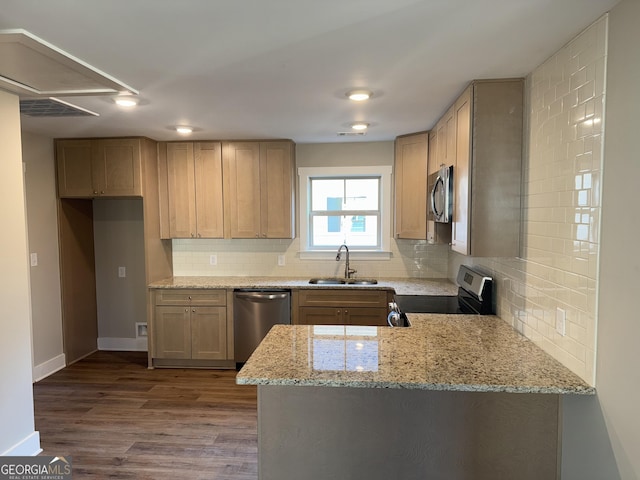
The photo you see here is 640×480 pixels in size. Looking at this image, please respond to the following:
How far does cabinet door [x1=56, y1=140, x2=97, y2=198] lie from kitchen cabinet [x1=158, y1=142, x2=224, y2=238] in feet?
2.16

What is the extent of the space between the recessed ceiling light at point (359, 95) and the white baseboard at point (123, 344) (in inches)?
144

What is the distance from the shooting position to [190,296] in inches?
158

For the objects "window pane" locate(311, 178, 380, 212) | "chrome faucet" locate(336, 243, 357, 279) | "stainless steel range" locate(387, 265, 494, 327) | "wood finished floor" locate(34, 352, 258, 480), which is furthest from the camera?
"window pane" locate(311, 178, 380, 212)

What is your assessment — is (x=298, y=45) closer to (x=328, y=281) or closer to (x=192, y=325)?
(x=328, y=281)

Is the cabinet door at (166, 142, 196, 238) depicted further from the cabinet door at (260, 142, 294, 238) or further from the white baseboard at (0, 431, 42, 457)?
the white baseboard at (0, 431, 42, 457)

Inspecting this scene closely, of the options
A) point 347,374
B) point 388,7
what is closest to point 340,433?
point 347,374

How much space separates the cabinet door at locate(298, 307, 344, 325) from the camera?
388cm

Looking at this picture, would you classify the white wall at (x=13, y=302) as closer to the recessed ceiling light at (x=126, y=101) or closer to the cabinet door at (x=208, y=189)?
the recessed ceiling light at (x=126, y=101)

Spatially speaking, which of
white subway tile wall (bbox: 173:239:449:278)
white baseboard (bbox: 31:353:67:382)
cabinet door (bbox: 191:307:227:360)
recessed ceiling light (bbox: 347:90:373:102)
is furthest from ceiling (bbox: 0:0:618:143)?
white baseboard (bbox: 31:353:67:382)

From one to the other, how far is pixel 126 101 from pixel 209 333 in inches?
91.3

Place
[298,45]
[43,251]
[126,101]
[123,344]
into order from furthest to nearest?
[123,344], [43,251], [126,101], [298,45]

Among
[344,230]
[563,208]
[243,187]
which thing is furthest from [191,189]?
[563,208]

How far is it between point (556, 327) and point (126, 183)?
3.79 metres

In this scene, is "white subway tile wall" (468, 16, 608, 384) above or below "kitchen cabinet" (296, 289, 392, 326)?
above
